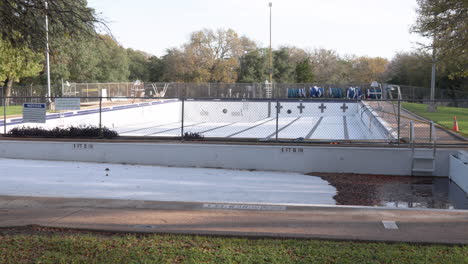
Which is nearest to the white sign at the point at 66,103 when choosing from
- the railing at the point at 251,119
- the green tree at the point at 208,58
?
the railing at the point at 251,119

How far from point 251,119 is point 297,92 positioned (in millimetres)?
12493

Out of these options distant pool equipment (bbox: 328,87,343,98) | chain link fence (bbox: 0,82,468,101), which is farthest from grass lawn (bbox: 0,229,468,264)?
distant pool equipment (bbox: 328,87,343,98)

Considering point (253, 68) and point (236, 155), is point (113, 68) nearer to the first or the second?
point (253, 68)

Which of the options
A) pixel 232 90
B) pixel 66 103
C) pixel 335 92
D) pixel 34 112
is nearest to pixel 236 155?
pixel 66 103

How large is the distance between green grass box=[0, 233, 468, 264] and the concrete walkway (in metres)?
0.35

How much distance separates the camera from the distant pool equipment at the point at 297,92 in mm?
44438

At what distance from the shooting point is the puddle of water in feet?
Answer: 32.9

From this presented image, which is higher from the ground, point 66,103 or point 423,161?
point 66,103

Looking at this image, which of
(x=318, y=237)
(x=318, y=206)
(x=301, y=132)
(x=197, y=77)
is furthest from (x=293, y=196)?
(x=197, y=77)

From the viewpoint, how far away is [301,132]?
80.0ft

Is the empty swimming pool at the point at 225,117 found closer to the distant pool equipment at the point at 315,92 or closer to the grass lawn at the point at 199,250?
the distant pool equipment at the point at 315,92

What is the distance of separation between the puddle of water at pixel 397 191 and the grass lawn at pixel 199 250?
401 centimetres

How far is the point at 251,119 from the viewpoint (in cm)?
3453

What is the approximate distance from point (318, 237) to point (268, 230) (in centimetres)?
72
